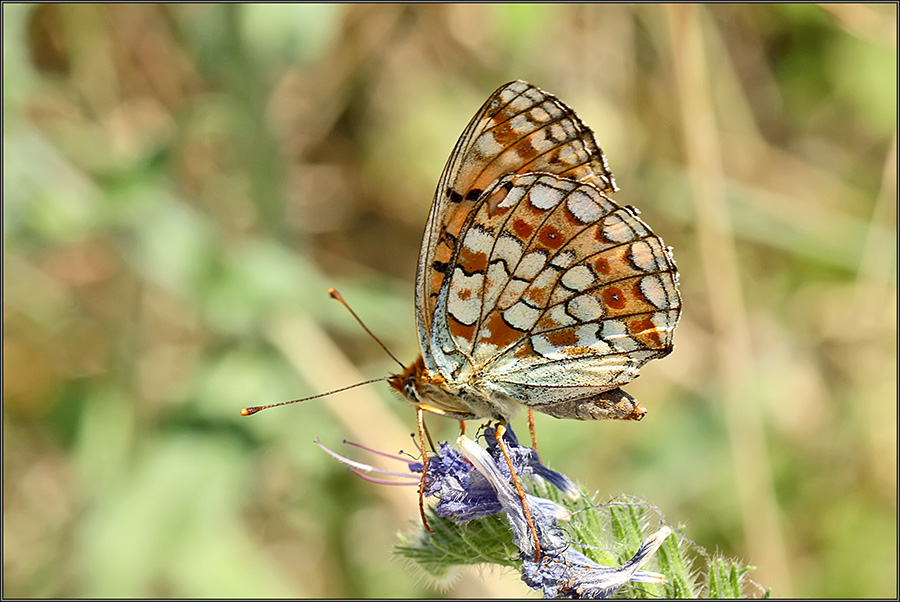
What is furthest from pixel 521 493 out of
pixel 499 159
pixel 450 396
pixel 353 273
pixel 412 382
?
pixel 353 273

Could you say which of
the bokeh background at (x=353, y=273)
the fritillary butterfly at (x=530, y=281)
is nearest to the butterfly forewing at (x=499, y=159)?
the fritillary butterfly at (x=530, y=281)

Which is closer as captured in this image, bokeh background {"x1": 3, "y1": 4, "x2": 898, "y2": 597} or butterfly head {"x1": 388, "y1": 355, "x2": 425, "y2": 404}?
butterfly head {"x1": 388, "y1": 355, "x2": 425, "y2": 404}

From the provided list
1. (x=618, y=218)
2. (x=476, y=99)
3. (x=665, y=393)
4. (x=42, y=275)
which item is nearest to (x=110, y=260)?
(x=42, y=275)

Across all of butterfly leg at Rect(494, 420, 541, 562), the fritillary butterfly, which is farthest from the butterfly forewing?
butterfly leg at Rect(494, 420, 541, 562)

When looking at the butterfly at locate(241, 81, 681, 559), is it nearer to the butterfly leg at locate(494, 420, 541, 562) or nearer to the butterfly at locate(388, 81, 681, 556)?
the butterfly at locate(388, 81, 681, 556)

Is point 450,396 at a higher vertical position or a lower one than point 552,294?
lower

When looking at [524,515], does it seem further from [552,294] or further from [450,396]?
[552,294]

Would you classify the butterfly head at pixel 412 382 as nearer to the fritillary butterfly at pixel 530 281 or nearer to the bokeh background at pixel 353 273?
the fritillary butterfly at pixel 530 281
